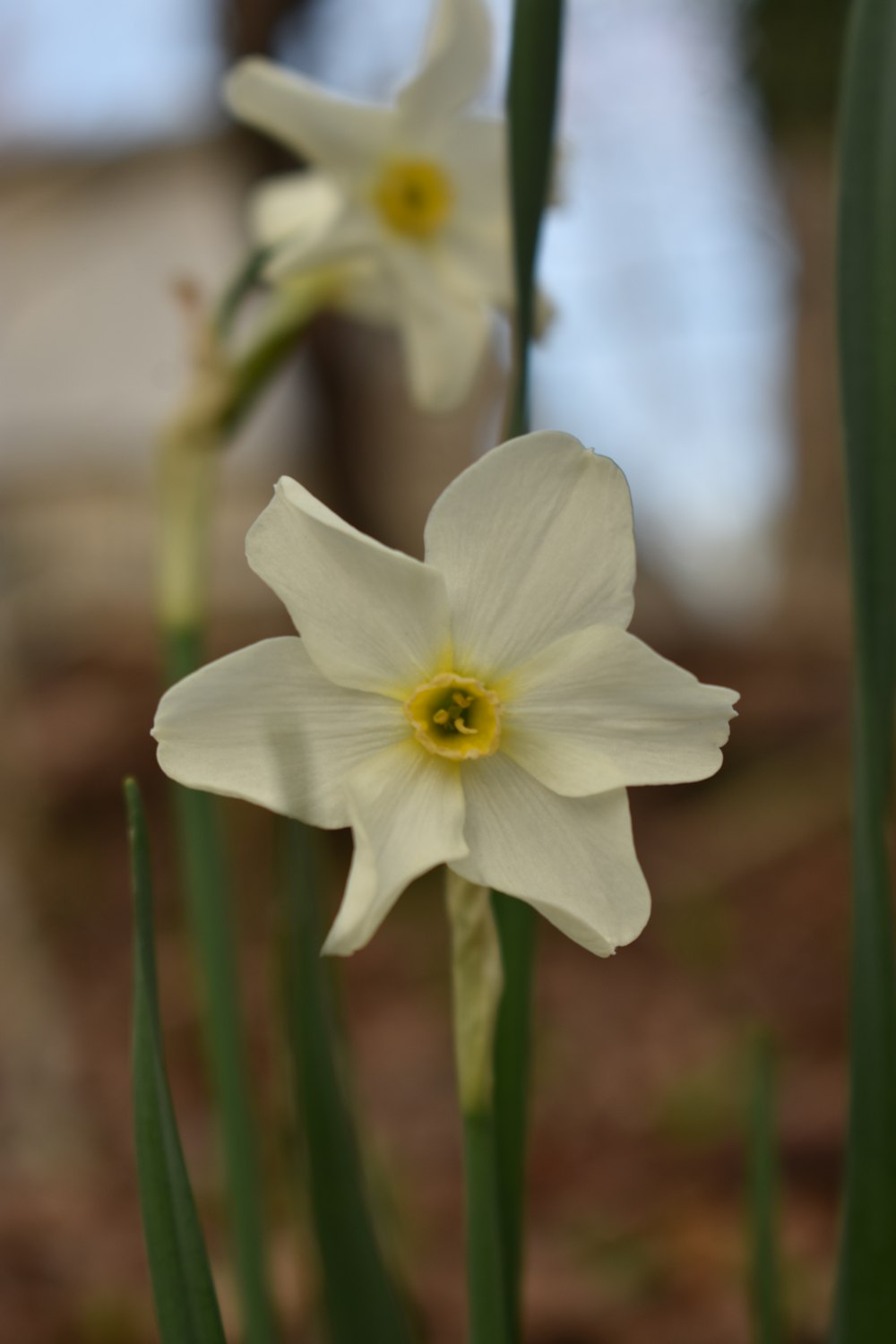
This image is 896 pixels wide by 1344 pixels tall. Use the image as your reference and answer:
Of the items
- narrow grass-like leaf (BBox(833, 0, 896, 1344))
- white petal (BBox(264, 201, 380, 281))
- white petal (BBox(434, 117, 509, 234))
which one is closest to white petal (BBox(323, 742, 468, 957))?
narrow grass-like leaf (BBox(833, 0, 896, 1344))

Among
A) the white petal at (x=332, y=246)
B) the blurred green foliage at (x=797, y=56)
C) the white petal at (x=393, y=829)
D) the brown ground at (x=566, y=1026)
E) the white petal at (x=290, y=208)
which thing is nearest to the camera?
the white petal at (x=393, y=829)

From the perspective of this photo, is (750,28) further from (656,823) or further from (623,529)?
(623,529)

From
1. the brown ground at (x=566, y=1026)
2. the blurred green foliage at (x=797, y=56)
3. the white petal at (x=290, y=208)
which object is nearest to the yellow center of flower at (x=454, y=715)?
the brown ground at (x=566, y=1026)

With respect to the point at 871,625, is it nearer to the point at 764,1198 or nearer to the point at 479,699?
the point at 479,699

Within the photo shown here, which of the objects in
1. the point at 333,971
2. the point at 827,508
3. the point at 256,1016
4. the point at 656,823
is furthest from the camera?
the point at 827,508

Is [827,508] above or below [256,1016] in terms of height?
above

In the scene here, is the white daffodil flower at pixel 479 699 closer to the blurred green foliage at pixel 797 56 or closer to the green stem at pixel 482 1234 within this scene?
the green stem at pixel 482 1234

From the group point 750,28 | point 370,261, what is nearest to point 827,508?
point 750,28
